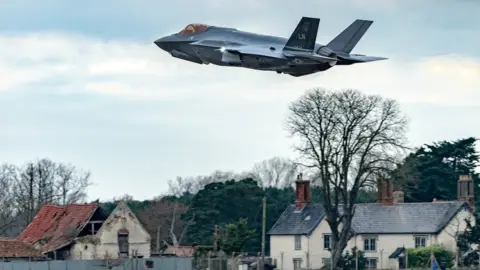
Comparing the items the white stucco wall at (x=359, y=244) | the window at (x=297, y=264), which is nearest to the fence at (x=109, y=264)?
the white stucco wall at (x=359, y=244)

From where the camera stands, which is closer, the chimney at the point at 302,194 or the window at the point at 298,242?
the window at the point at 298,242

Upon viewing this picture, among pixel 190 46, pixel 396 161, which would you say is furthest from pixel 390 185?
pixel 190 46

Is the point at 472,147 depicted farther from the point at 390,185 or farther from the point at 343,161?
the point at 343,161

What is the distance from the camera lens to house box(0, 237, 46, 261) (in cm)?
9181

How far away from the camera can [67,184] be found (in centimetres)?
14750

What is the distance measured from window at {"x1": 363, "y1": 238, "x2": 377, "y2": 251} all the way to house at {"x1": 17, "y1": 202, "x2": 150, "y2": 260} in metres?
29.9

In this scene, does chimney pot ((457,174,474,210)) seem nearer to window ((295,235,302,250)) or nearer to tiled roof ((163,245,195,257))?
window ((295,235,302,250))

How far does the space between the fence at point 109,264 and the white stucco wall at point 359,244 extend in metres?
29.3

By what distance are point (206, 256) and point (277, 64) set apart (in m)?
32.6

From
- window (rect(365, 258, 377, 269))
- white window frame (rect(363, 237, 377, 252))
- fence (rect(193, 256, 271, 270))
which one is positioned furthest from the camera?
white window frame (rect(363, 237, 377, 252))

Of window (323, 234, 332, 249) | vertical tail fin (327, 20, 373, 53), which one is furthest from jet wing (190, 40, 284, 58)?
window (323, 234, 332, 249)

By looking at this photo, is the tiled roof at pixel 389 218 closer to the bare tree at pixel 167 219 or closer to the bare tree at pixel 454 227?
the bare tree at pixel 454 227

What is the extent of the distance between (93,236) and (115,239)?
1.58 meters

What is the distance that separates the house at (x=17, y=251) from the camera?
9181 centimetres
